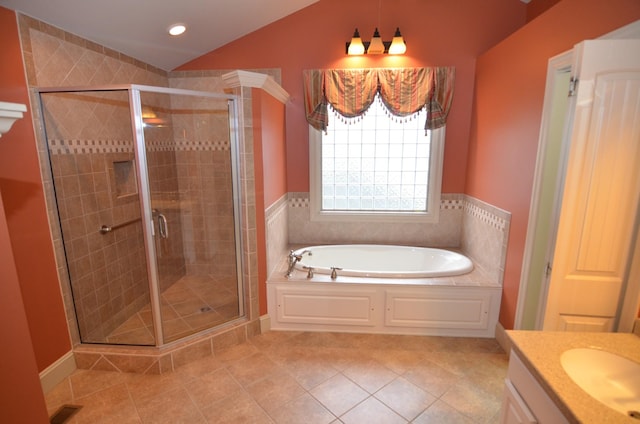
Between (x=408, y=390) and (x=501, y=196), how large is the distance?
1.76 m

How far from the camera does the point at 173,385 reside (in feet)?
7.41

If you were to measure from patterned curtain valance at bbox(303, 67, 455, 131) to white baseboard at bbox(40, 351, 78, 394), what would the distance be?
2946 millimetres

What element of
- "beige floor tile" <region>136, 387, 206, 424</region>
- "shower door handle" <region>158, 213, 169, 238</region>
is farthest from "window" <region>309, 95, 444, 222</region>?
"beige floor tile" <region>136, 387, 206, 424</region>

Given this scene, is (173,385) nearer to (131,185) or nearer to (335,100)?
(131,185)

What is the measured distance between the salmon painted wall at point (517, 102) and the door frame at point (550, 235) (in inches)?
2.1

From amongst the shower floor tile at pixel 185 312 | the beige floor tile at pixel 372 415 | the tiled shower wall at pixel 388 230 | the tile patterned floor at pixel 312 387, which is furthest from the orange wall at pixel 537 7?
the shower floor tile at pixel 185 312

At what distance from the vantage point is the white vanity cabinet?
1.10 m

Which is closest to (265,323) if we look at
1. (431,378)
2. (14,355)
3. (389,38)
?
(431,378)

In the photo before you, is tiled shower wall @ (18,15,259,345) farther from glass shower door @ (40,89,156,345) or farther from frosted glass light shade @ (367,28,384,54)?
frosted glass light shade @ (367,28,384,54)

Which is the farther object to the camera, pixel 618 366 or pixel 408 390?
pixel 408 390

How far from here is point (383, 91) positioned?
10.9 ft

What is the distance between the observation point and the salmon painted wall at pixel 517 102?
1.86 meters

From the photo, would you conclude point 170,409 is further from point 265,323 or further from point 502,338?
point 502,338

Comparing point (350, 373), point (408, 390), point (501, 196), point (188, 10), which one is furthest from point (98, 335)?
point (501, 196)
